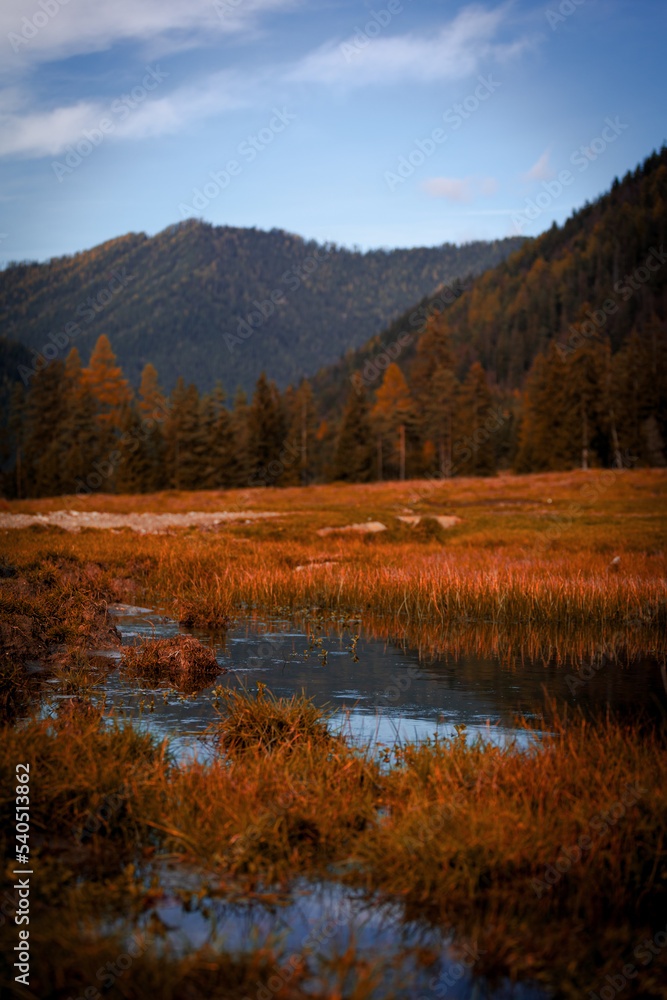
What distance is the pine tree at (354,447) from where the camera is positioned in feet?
261

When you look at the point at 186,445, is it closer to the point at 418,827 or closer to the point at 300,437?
the point at 300,437

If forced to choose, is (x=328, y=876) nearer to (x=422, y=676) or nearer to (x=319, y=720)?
(x=319, y=720)

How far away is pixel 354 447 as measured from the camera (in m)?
80.1

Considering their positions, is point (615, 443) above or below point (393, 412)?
below

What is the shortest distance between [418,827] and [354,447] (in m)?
75.1

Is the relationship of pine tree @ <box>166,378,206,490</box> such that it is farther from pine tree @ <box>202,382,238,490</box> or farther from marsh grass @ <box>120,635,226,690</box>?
marsh grass @ <box>120,635,226,690</box>

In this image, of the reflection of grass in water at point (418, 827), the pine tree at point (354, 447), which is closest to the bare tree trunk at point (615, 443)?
the pine tree at point (354, 447)

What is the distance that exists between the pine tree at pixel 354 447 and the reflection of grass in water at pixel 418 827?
239ft

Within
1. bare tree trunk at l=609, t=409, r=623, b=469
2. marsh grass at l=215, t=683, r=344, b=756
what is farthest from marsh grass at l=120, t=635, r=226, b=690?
bare tree trunk at l=609, t=409, r=623, b=469

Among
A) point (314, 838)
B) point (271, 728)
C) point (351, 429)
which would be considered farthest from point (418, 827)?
point (351, 429)

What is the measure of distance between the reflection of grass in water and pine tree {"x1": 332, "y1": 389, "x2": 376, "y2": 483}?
72829 mm

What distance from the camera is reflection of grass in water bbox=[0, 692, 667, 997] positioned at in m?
4.74

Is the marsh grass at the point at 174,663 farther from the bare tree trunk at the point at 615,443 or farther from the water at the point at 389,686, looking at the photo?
the bare tree trunk at the point at 615,443

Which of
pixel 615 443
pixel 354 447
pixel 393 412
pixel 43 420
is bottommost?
pixel 354 447
